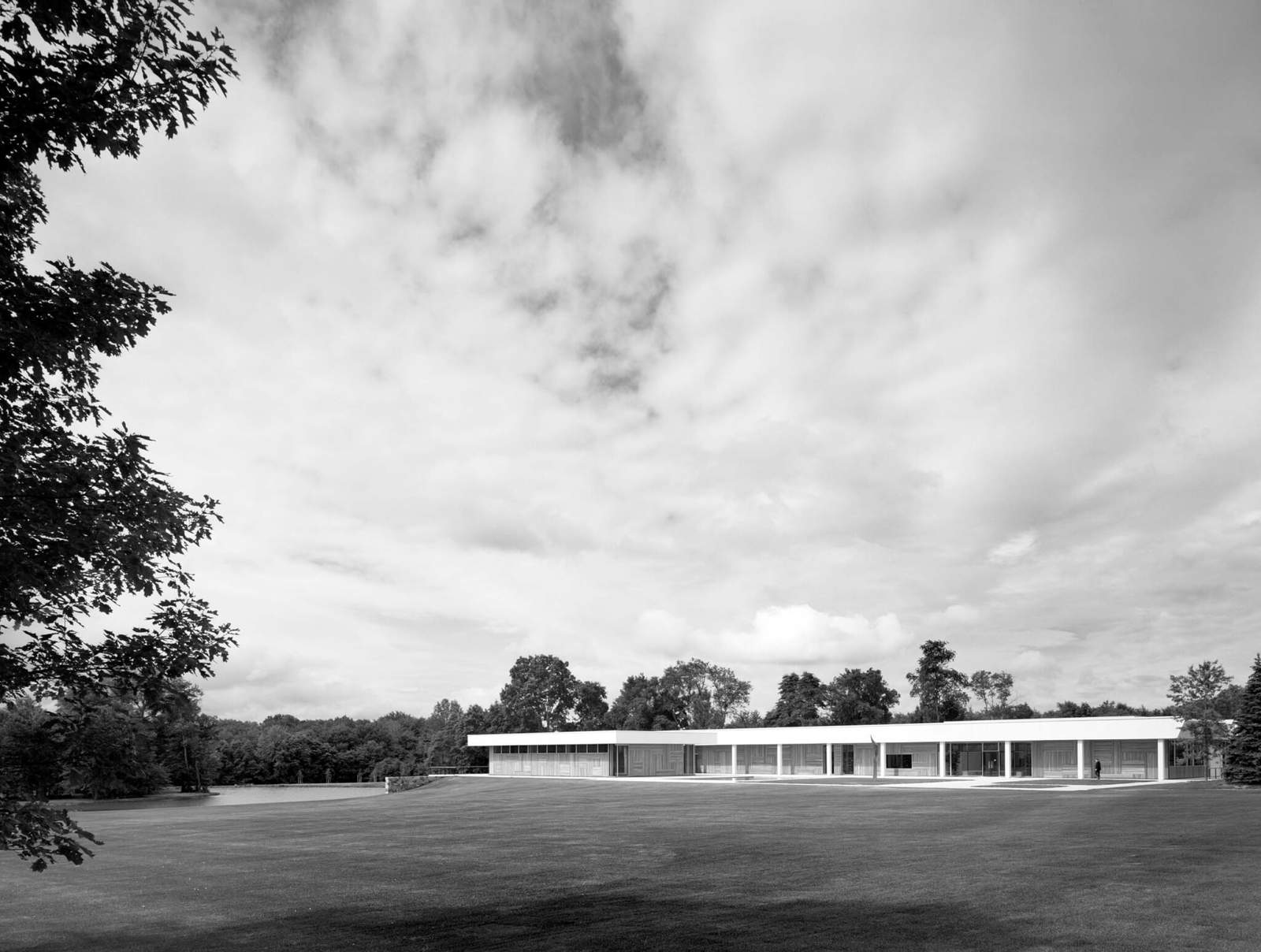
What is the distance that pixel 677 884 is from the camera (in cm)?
1736

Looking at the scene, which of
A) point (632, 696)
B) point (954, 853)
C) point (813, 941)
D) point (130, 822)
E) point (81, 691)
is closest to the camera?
point (81, 691)

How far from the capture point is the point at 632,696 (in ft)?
424

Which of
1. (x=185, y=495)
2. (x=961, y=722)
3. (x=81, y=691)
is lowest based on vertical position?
(x=961, y=722)

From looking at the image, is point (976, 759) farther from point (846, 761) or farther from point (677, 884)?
point (677, 884)

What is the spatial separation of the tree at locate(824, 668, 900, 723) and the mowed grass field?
87924 millimetres

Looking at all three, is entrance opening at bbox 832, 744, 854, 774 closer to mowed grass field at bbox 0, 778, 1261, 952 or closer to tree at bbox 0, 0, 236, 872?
mowed grass field at bbox 0, 778, 1261, 952

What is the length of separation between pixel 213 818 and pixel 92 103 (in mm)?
38372

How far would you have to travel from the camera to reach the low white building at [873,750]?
65000 mm

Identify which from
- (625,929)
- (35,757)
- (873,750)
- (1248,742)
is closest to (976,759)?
(873,750)

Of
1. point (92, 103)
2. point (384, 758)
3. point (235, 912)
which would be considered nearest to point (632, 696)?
point (384, 758)

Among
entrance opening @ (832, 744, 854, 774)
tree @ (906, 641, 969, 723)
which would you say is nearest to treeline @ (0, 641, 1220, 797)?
tree @ (906, 641, 969, 723)

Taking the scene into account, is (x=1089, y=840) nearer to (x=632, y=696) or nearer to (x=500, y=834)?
(x=500, y=834)

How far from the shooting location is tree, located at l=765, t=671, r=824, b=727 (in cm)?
12056

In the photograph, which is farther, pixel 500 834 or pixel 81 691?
pixel 500 834
